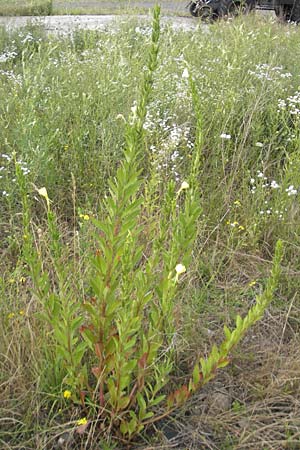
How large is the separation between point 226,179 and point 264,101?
0.76 metres

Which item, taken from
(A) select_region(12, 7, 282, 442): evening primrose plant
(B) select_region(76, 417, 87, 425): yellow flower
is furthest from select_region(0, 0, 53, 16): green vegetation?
(B) select_region(76, 417, 87, 425): yellow flower

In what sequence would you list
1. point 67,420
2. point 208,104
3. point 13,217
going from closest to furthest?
point 67,420 → point 13,217 → point 208,104

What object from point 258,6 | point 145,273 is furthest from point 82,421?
point 258,6

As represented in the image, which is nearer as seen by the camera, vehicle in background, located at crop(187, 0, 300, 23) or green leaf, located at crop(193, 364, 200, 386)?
green leaf, located at crop(193, 364, 200, 386)

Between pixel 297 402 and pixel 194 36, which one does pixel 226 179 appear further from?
pixel 194 36

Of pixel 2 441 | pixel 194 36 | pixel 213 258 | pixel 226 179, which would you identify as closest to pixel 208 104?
pixel 226 179

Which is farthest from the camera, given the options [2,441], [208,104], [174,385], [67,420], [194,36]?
[194,36]

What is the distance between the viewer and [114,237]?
1476 millimetres

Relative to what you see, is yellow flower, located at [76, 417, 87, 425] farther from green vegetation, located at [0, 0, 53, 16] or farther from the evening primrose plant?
green vegetation, located at [0, 0, 53, 16]

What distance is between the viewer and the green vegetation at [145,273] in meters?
1.64

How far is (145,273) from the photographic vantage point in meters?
1.79

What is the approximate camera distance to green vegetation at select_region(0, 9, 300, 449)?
5.37 feet

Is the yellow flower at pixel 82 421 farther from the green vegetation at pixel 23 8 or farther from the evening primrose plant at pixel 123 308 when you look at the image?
the green vegetation at pixel 23 8

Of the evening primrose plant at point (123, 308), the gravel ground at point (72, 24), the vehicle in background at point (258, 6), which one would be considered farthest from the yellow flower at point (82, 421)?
the vehicle in background at point (258, 6)
